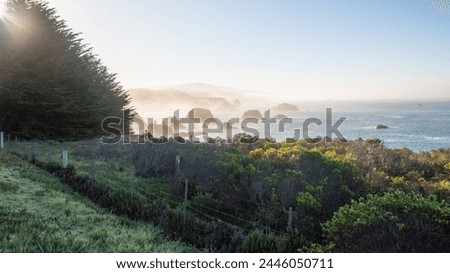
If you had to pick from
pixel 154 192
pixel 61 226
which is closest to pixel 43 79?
pixel 154 192

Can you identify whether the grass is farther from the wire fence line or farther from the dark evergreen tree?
the dark evergreen tree

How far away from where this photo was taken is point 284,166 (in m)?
14.3

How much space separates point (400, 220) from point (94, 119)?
26912 mm

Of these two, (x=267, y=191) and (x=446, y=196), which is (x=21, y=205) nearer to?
(x=267, y=191)

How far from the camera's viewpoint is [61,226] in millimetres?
8617

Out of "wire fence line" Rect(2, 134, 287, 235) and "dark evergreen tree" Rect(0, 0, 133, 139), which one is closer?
"wire fence line" Rect(2, 134, 287, 235)

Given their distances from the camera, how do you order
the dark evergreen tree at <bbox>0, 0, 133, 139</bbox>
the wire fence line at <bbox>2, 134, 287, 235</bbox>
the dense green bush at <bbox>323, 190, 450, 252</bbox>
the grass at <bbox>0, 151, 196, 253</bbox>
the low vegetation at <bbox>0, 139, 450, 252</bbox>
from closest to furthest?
the dense green bush at <bbox>323, 190, 450, 252</bbox>, the grass at <bbox>0, 151, 196, 253</bbox>, the low vegetation at <bbox>0, 139, 450, 252</bbox>, the wire fence line at <bbox>2, 134, 287, 235</bbox>, the dark evergreen tree at <bbox>0, 0, 133, 139</bbox>

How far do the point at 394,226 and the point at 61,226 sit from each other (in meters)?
7.01

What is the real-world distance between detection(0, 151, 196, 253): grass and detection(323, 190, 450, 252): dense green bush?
3.22 metres

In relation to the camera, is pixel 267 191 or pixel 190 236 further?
pixel 267 191

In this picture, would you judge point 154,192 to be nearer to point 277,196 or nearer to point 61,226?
point 277,196

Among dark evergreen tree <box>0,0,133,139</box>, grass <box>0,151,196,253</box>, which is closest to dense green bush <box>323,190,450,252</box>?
grass <box>0,151,196,253</box>

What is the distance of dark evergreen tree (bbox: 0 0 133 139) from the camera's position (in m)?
26.2
